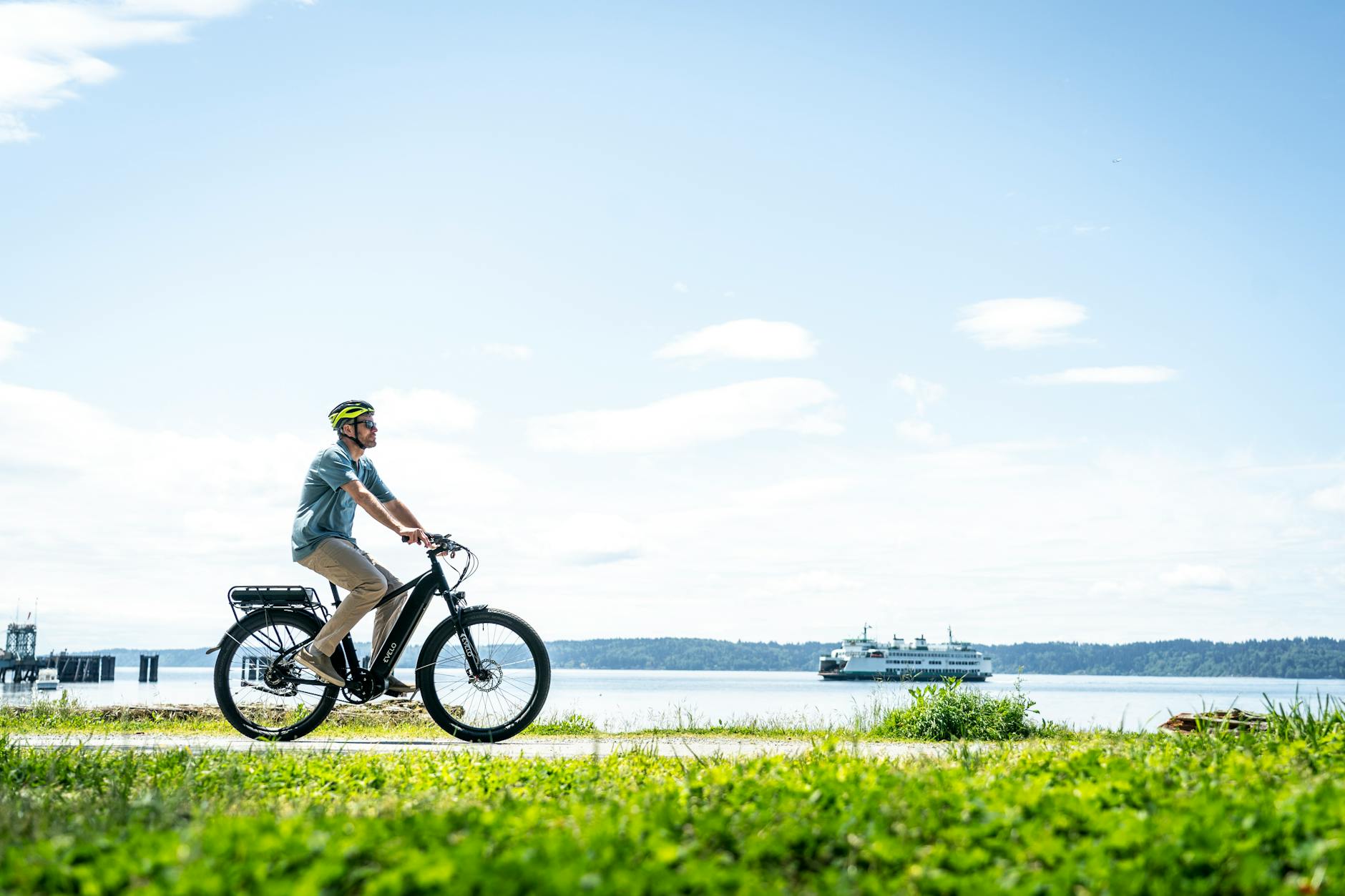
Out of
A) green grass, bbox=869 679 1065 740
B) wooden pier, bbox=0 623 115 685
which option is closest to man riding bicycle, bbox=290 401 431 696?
green grass, bbox=869 679 1065 740

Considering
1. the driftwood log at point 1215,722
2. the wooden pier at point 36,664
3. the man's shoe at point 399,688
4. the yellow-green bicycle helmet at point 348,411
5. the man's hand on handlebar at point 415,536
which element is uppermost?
the yellow-green bicycle helmet at point 348,411

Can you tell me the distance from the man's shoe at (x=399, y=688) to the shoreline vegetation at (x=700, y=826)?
2.20m

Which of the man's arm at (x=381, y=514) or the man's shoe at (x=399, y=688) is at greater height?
the man's arm at (x=381, y=514)

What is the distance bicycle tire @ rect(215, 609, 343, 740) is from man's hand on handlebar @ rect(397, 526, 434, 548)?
996 mm

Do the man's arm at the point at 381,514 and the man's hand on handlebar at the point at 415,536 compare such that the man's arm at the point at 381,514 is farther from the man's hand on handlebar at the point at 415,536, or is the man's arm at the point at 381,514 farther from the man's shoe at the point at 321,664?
the man's shoe at the point at 321,664

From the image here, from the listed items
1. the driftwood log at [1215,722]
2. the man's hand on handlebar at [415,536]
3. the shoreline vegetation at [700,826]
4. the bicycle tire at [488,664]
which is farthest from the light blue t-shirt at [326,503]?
the driftwood log at [1215,722]

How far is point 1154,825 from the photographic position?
11.1 ft

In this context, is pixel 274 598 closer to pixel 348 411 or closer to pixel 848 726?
pixel 348 411

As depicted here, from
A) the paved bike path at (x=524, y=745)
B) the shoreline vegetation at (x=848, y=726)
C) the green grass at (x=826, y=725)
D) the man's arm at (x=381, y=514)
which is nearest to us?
the paved bike path at (x=524, y=745)

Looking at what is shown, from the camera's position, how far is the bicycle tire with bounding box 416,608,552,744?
7.34 m

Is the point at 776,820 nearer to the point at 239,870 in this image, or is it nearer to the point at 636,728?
the point at 239,870

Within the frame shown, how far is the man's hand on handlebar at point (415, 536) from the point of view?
24.3 feet

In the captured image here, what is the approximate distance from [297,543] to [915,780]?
5.09 metres

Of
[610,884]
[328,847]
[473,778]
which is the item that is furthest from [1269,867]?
[473,778]
